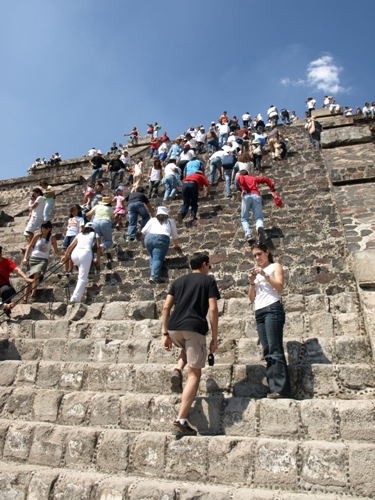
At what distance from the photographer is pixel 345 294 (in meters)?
5.51

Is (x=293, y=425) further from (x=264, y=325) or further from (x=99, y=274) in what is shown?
(x=99, y=274)

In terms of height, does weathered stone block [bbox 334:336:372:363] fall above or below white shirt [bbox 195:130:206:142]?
below

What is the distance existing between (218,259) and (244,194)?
135 centimetres

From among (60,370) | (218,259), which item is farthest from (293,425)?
(218,259)

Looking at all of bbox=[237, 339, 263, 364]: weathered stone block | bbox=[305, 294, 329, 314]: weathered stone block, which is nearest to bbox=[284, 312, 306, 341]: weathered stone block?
bbox=[305, 294, 329, 314]: weathered stone block

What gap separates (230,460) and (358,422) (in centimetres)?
109

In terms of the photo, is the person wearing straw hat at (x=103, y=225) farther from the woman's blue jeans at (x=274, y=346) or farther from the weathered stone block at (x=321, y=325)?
the woman's blue jeans at (x=274, y=346)

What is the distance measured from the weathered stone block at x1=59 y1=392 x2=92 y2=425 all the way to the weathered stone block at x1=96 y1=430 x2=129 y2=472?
20.1 inches

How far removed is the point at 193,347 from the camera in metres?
3.93

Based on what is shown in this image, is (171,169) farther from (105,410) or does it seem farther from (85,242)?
(105,410)

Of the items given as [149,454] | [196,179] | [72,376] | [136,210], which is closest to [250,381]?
[149,454]

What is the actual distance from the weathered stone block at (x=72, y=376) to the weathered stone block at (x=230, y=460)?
191 cm

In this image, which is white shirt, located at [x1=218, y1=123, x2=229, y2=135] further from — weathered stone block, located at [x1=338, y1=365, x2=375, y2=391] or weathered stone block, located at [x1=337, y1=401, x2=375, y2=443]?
weathered stone block, located at [x1=337, y1=401, x2=375, y2=443]

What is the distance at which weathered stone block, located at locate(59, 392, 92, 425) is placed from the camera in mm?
4480
